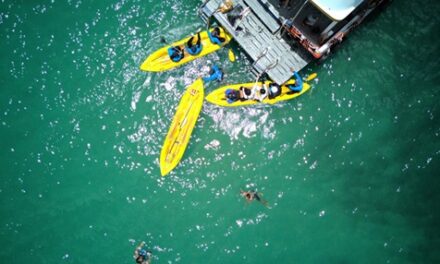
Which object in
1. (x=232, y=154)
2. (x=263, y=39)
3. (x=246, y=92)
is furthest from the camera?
(x=232, y=154)

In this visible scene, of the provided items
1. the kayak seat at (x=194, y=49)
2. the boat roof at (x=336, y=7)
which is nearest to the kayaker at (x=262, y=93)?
the kayak seat at (x=194, y=49)

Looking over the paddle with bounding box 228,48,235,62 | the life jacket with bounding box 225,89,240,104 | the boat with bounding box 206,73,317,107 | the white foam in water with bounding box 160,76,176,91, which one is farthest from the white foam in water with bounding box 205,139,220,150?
the paddle with bounding box 228,48,235,62

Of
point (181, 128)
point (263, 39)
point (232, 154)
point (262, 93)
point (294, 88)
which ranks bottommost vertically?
point (232, 154)

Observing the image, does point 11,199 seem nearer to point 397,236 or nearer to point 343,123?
point 343,123

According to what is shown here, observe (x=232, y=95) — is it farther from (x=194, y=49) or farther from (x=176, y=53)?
(x=176, y=53)

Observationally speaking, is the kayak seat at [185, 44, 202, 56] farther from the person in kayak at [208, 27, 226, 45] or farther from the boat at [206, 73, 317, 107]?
the boat at [206, 73, 317, 107]

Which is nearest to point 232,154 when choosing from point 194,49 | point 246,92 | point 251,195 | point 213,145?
point 213,145

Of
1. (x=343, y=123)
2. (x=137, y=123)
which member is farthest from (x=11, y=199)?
(x=343, y=123)
